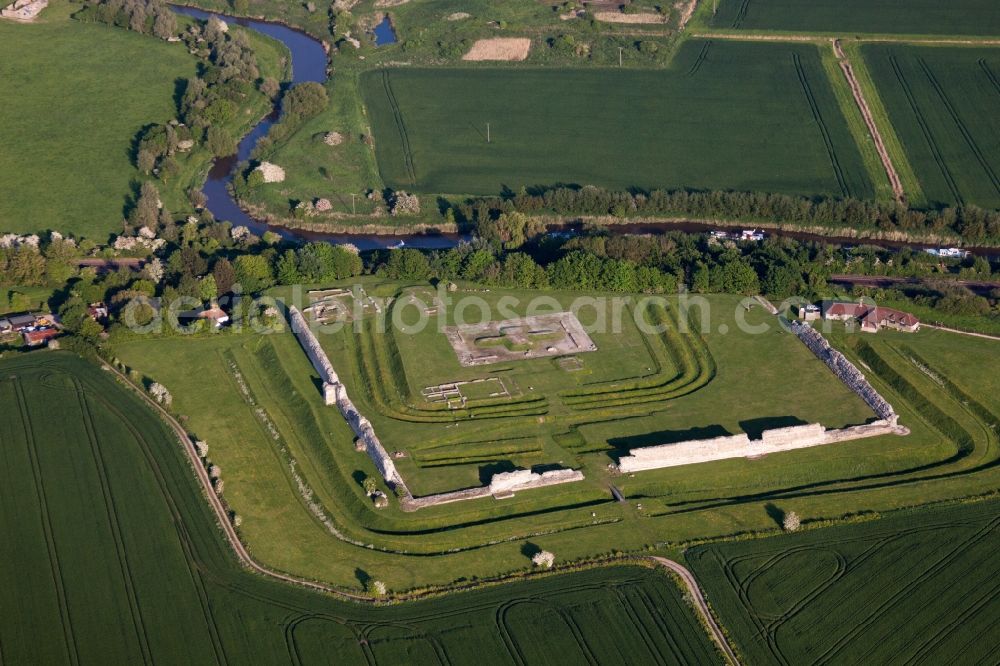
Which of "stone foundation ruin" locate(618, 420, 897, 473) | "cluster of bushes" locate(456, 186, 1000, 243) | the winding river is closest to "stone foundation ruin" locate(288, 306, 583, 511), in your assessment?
"stone foundation ruin" locate(618, 420, 897, 473)

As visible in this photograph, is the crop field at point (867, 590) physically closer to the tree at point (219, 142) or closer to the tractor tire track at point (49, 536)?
the tractor tire track at point (49, 536)

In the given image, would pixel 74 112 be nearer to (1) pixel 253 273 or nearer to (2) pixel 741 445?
(1) pixel 253 273

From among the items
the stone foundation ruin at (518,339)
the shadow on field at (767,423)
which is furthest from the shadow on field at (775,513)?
the stone foundation ruin at (518,339)

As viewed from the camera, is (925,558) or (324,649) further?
(925,558)

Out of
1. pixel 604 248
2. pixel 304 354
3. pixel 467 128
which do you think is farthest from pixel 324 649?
pixel 467 128

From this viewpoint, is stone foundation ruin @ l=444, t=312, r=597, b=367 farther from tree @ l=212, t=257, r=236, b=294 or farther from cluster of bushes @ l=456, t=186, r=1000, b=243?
cluster of bushes @ l=456, t=186, r=1000, b=243

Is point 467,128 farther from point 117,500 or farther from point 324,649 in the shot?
point 324,649
